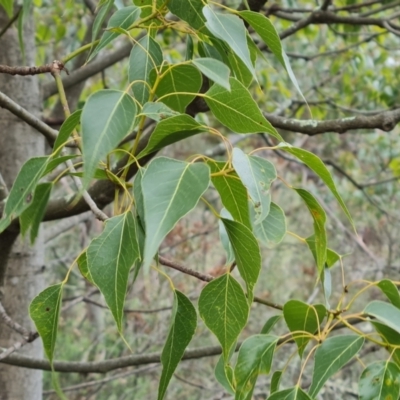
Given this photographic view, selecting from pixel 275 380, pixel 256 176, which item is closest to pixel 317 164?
pixel 256 176

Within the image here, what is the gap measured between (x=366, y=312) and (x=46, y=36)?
1940 millimetres

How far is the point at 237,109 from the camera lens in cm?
52

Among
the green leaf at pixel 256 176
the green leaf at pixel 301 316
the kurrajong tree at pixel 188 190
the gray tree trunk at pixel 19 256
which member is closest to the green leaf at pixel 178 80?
the kurrajong tree at pixel 188 190

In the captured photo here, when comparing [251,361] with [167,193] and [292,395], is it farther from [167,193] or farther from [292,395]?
[167,193]

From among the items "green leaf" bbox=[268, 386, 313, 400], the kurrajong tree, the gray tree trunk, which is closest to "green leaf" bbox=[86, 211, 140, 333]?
the kurrajong tree

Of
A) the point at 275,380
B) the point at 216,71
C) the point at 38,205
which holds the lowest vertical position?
the point at 275,380

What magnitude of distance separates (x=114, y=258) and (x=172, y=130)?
0.38 feet

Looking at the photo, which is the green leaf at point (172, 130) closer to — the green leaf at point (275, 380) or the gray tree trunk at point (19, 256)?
the green leaf at point (275, 380)

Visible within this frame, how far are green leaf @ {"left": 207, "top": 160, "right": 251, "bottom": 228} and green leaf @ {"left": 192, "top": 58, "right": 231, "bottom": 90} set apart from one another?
82 mm

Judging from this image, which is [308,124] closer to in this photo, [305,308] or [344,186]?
[305,308]

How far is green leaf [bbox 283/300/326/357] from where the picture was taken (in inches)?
27.4

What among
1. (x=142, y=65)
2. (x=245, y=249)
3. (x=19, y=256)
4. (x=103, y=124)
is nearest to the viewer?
(x=103, y=124)

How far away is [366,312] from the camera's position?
0.65 m

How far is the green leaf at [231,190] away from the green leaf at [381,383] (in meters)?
0.25
